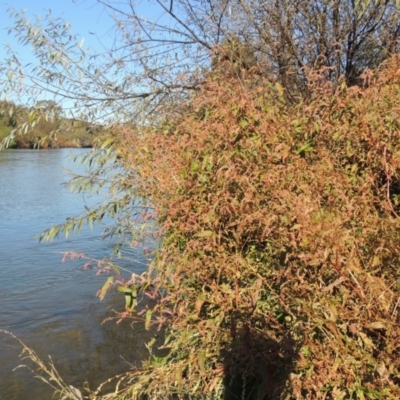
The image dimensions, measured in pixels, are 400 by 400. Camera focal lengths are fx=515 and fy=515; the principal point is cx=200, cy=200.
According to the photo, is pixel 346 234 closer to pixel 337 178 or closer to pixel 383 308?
pixel 383 308

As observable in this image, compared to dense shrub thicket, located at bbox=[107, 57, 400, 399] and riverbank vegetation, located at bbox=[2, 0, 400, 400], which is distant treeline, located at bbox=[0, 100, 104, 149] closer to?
riverbank vegetation, located at bbox=[2, 0, 400, 400]

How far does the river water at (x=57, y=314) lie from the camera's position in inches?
202

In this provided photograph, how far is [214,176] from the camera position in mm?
3365

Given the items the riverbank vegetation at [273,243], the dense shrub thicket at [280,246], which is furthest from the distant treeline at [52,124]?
the dense shrub thicket at [280,246]

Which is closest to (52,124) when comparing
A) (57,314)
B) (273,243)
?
(57,314)

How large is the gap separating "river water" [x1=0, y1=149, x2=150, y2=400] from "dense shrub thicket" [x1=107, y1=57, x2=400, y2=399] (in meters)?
1.34

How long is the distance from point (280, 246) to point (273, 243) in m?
0.12

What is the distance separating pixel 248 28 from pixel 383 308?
13.3ft

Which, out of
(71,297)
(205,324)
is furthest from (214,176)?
(71,297)

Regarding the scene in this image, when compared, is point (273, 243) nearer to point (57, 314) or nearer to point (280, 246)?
point (280, 246)

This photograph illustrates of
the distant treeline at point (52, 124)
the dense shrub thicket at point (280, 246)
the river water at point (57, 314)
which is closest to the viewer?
the dense shrub thicket at point (280, 246)

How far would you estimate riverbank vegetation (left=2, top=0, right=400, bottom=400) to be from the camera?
253cm

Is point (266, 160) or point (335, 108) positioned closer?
point (266, 160)

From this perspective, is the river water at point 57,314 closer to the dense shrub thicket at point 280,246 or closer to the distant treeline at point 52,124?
the distant treeline at point 52,124
